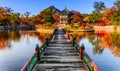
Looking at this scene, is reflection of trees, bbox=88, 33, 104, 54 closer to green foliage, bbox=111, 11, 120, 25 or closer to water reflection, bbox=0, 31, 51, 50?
water reflection, bbox=0, 31, 51, 50

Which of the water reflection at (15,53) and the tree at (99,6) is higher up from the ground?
the tree at (99,6)

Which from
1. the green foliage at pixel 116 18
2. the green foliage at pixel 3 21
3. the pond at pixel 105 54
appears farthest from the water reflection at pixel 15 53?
the green foliage at pixel 3 21

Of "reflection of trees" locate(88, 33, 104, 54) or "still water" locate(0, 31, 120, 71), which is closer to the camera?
"still water" locate(0, 31, 120, 71)

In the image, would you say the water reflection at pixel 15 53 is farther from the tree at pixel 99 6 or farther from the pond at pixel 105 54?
the tree at pixel 99 6

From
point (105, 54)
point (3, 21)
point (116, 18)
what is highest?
point (116, 18)

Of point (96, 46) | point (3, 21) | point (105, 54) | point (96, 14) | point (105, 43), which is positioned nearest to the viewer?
point (105, 54)

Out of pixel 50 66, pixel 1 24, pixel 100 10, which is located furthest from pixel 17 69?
pixel 100 10

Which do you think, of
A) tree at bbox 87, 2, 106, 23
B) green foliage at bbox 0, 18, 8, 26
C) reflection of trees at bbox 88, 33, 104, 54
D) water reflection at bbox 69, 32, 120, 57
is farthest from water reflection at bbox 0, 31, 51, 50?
tree at bbox 87, 2, 106, 23

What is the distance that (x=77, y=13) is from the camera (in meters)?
103

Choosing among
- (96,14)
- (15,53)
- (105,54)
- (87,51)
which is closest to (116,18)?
(96,14)

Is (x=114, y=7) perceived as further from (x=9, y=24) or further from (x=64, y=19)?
Answer: (x=9, y=24)

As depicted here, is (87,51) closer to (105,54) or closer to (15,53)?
(105,54)

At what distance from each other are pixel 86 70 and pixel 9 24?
96.4 m

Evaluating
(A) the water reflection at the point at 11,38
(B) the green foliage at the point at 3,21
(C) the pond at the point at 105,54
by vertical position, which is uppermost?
(B) the green foliage at the point at 3,21
